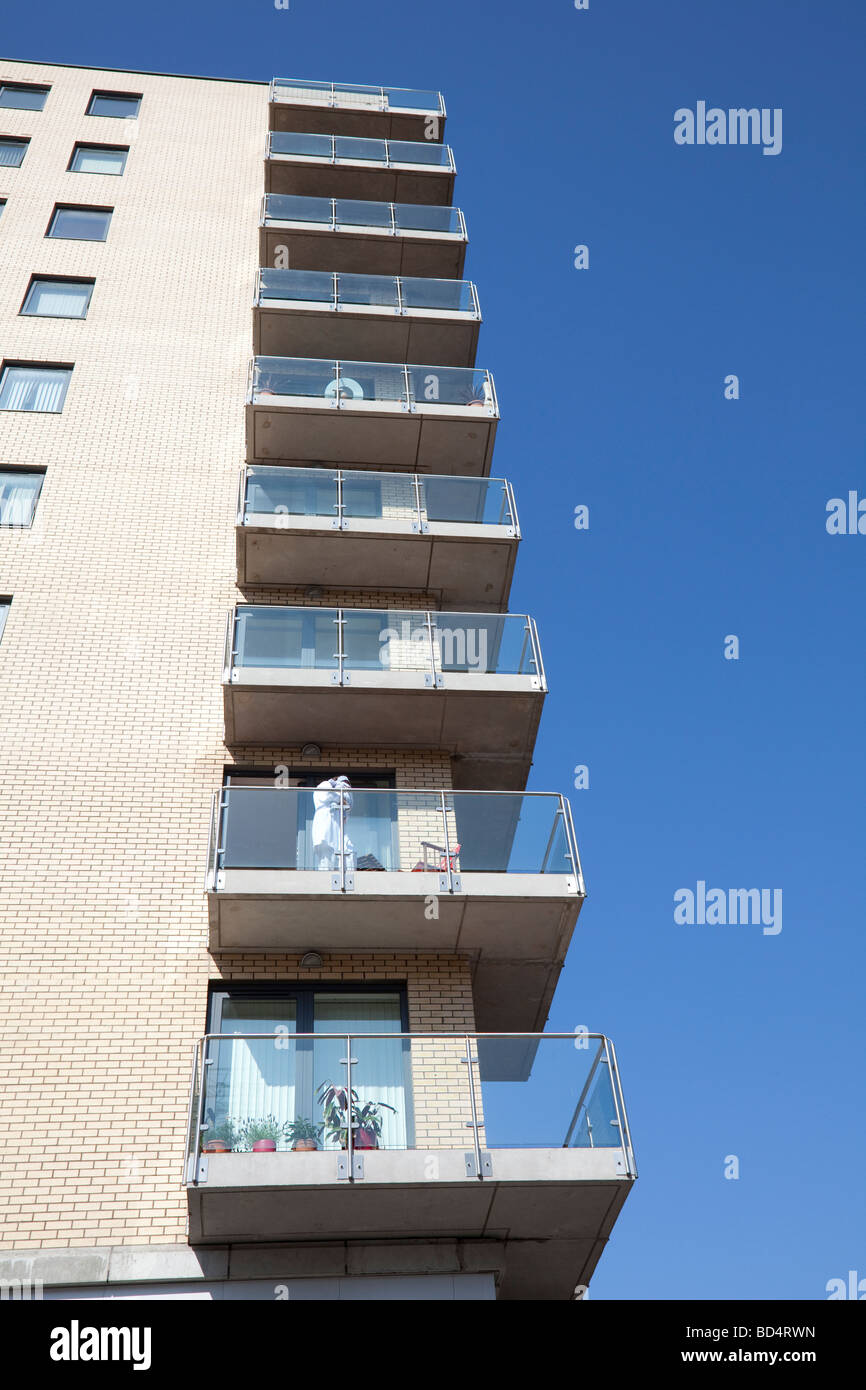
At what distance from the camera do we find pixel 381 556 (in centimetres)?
1627

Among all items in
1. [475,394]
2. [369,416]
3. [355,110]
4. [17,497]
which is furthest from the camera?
[355,110]

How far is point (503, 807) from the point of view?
42.5 feet

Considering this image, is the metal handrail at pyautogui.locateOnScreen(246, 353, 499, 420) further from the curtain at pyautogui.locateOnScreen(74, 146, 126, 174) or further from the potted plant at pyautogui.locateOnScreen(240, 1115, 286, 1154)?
the potted plant at pyautogui.locateOnScreen(240, 1115, 286, 1154)

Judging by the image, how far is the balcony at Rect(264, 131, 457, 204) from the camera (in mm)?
23141

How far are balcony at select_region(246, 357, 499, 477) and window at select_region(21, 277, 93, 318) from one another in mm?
4523

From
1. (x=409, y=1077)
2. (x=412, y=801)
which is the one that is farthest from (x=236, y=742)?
(x=409, y=1077)

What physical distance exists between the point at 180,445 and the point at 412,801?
25.0 feet

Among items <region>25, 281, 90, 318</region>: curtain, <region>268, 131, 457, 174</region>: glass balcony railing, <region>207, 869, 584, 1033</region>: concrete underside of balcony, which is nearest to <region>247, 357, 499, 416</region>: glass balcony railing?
<region>25, 281, 90, 318</region>: curtain

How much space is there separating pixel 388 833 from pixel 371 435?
7.26 meters

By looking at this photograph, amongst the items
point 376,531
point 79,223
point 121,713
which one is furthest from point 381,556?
point 79,223

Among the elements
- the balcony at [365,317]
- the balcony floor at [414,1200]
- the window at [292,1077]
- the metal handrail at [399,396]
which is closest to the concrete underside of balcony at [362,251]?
the balcony at [365,317]

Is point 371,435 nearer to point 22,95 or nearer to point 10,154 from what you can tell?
point 10,154
